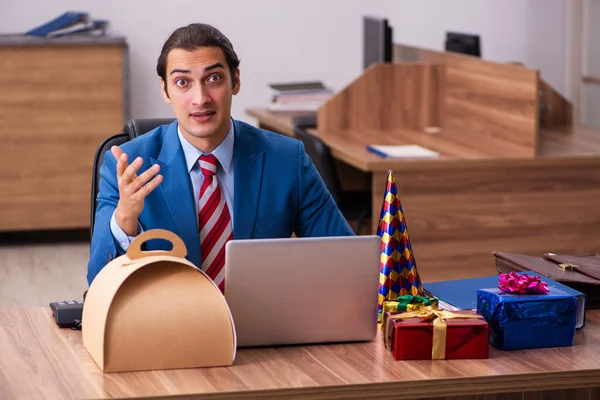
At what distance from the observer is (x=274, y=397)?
1.78 meters

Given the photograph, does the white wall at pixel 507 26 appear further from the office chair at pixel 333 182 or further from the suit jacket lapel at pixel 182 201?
the suit jacket lapel at pixel 182 201

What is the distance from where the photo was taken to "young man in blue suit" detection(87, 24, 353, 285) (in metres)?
2.29

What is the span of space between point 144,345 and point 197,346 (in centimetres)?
9

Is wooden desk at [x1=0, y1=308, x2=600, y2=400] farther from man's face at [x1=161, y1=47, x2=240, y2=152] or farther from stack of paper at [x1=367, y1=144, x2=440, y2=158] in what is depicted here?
stack of paper at [x1=367, y1=144, x2=440, y2=158]

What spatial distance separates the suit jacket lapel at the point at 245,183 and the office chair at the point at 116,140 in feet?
1.12

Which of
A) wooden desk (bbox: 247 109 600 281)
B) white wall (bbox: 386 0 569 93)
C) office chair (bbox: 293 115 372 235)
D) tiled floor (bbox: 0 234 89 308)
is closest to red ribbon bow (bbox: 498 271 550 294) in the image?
wooden desk (bbox: 247 109 600 281)

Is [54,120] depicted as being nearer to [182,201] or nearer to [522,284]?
[182,201]

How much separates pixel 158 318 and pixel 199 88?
622 mm

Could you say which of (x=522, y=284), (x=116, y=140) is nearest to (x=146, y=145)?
(x=116, y=140)

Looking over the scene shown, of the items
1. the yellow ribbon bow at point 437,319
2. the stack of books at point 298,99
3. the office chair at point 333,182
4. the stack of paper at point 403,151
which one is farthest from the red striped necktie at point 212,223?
the stack of books at point 298,99

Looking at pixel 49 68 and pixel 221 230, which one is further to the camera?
pixel 49 68

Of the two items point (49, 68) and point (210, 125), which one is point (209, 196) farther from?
point (49, 68)

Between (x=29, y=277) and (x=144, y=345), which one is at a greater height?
(x=144, y=345)

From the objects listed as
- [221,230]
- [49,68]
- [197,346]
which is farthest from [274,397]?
[49,68]
